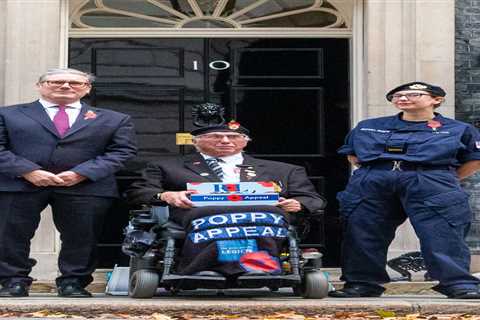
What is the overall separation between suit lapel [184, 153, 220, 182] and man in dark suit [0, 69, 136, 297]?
0.43 m

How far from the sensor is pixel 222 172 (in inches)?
286

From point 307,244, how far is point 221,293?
234 centimetres

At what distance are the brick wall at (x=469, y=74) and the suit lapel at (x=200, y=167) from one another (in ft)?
9.59

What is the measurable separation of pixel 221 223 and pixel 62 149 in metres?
1.29

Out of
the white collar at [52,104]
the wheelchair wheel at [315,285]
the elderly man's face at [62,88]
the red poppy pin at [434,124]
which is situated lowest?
the wheelchair wheel at [315,285]

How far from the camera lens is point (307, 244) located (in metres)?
9.51

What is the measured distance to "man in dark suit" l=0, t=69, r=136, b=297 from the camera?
7.06 metres

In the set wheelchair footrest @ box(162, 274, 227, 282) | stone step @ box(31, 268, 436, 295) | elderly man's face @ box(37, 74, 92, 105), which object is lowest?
stone step @ box(31, 268, 436, 295)

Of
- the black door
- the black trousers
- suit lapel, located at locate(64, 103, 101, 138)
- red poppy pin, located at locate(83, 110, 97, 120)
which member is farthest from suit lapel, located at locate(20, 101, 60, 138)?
the black door

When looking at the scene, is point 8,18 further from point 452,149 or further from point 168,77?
point 452,149

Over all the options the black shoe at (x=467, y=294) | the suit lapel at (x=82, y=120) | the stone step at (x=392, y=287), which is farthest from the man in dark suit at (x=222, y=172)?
the stone step at (x=392, y=287)

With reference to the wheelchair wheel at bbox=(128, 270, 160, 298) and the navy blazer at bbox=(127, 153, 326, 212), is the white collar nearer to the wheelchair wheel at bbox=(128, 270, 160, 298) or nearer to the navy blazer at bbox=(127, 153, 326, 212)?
the navy blazer at bbox=(127, 153, 326, 212)

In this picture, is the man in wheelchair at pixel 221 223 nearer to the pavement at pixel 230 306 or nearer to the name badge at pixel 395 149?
the pavement at pixel 230 306

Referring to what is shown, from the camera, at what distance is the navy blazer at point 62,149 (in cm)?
709
